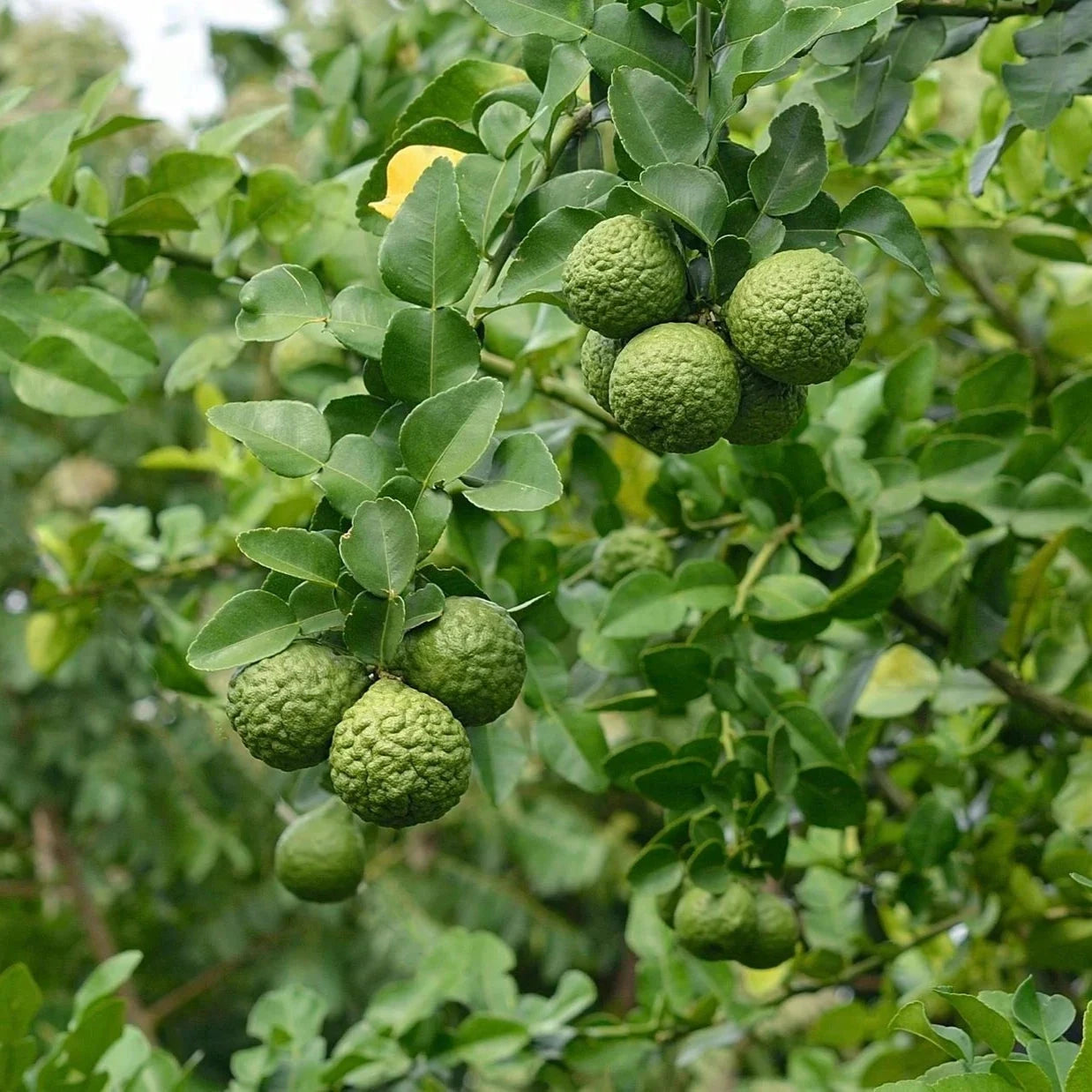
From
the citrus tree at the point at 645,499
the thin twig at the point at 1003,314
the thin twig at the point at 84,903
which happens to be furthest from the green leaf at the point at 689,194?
the thin twig at the point at 84,903

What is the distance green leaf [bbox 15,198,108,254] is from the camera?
3.57 ft

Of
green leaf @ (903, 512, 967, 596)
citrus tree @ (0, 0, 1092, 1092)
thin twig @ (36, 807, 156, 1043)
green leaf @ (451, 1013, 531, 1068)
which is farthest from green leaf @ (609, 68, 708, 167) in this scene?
thin twig @ (36, 807, 156, 1043)

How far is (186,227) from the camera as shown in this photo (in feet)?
3.76

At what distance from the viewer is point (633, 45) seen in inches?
29.2

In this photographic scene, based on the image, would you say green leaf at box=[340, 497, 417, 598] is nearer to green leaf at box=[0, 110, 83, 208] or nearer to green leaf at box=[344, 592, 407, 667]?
green leaf at box=[344, 592, 407, 667]

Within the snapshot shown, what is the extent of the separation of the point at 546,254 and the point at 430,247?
0.21ft

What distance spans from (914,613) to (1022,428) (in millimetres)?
201

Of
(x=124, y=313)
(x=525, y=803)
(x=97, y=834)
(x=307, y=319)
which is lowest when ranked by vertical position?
(x=525, y=803)

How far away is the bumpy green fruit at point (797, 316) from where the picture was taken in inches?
25.9

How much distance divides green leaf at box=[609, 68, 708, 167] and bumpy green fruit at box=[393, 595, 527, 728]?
25 cm

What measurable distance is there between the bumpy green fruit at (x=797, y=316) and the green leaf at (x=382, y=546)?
0.19 metres

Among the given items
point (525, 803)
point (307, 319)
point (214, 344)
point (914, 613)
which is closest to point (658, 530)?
point (914, 613)

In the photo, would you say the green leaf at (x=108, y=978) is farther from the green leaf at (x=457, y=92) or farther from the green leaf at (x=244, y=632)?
the green leaf at (x=457, y=92)

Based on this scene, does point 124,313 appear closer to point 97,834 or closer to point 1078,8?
point 1078,8
